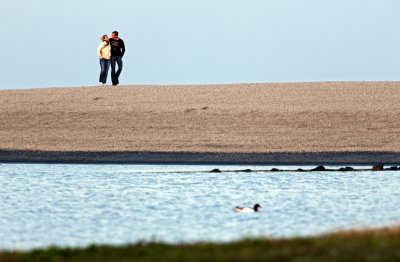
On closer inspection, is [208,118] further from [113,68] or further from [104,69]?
[104,69]

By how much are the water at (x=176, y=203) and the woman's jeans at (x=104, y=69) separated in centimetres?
1052

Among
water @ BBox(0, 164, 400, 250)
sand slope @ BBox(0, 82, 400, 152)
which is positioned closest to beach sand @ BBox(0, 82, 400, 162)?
sand slope @ BBox(0, 82, 400, 152)

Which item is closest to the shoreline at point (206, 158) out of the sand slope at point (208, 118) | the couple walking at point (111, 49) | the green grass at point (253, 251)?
the sand slope at point (208, 118)

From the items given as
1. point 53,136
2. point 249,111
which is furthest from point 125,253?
point 249,111

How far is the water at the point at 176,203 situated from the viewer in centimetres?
1578

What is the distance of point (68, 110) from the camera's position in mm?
40188

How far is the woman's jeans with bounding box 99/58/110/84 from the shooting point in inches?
1524

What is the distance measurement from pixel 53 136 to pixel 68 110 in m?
4.69

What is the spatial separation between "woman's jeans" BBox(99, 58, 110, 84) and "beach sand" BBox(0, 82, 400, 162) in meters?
0.60

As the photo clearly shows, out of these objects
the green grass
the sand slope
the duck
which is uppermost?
the sand slope

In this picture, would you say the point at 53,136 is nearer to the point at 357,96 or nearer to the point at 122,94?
the point at 122,94

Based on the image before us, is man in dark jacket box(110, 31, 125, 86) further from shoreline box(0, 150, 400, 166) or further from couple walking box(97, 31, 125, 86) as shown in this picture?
shoreline box(0, 150, 400, 166)

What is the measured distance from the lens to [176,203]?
65.7 ft

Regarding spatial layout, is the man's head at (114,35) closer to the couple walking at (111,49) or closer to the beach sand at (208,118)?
the couple walking at (111,49)
